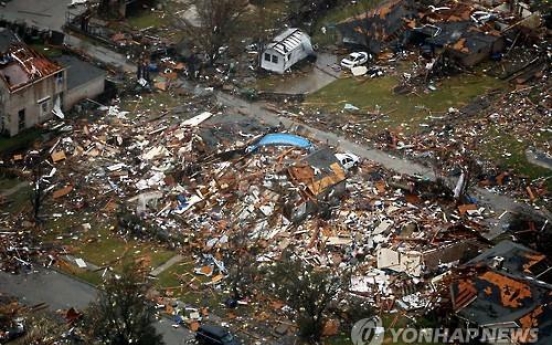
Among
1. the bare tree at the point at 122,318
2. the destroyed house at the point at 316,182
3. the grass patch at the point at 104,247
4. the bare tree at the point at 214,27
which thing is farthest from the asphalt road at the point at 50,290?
the bare tree at the point at 214,27

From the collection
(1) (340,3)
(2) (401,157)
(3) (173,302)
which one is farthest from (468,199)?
(1) (340,3)

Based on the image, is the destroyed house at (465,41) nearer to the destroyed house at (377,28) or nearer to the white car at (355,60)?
the destroyed house at (377,28)

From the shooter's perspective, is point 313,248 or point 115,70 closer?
point 313,248

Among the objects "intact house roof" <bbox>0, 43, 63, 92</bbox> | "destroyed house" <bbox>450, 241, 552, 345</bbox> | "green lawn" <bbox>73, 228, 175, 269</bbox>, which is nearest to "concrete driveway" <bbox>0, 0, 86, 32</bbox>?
"intact house roof" <bbox>0, 43, 63, 92</bbox>

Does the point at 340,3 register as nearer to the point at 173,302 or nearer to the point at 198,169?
the point at 198,169

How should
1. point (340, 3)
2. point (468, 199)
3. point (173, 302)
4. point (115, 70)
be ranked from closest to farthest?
point (173, 302) → point (468, 199) → point (115, 70) → point (340, 3)

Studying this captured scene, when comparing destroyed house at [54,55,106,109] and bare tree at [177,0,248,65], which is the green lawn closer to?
destroyed house at [54,55,106,109]
